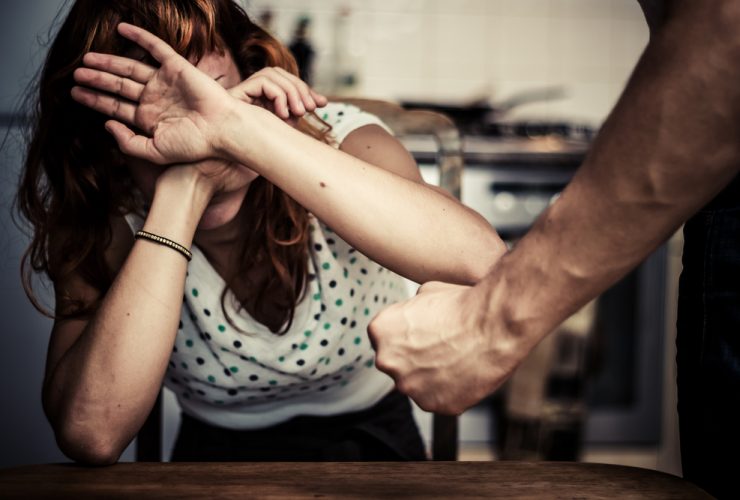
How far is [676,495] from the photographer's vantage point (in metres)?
0.51

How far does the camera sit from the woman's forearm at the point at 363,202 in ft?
2.24

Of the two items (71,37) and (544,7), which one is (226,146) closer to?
(71,37)

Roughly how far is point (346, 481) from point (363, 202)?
0.89 ft

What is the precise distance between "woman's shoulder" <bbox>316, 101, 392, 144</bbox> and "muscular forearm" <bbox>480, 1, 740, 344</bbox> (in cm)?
54

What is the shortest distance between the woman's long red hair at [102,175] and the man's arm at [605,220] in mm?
422

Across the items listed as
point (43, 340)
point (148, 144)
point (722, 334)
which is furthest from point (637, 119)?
point (43, 340)

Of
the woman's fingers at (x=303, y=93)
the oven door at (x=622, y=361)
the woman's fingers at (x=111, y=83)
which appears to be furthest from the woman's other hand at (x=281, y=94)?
the oven door at (x=622, y=361)

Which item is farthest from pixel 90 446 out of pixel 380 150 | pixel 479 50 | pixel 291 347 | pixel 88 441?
pixel 479 50

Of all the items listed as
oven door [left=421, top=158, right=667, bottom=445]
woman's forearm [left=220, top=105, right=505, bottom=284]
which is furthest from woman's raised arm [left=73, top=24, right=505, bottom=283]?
oven door [left=421, top=158, right=667, bottom=445]

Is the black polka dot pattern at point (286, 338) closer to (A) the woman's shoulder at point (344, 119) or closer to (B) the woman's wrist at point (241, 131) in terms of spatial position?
(A) the woman's shoulder at point (344, 119)

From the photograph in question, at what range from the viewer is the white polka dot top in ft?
3.16

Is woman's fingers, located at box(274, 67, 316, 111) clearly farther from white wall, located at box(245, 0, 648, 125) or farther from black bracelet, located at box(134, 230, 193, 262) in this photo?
white wall, located at box(245, 0, 648, 125)

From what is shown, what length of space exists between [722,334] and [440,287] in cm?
20

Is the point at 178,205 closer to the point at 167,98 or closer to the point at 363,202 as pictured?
the point at 167,98
